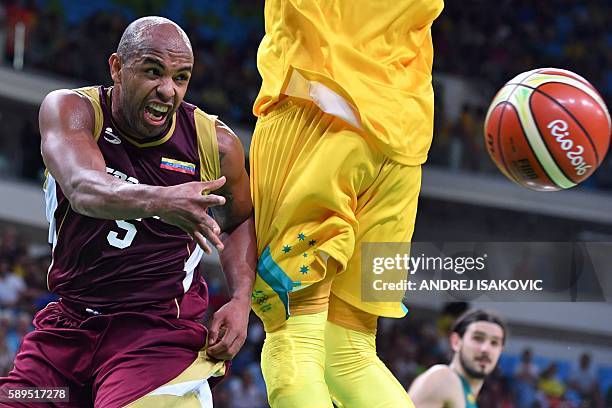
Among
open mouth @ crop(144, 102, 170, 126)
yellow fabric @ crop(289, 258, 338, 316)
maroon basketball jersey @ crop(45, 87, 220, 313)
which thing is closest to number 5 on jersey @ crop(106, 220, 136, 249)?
maroon basketball jersey @ crop(45, 87, 220, 313)

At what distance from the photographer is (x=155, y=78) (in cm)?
273

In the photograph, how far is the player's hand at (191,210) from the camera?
234cm

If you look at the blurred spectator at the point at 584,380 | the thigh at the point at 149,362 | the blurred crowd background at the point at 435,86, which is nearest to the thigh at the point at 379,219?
the thigh at the point at 149,362

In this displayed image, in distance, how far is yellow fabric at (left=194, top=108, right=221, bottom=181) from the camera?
293 centimetres

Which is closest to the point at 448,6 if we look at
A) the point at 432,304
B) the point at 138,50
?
the point at 432,304

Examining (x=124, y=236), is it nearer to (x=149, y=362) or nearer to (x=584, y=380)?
(x=149, y=362)

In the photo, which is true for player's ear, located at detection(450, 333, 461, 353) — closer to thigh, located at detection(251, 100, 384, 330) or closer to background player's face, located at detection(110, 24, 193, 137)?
thigh, located at detection(251, 100, 384, 330)

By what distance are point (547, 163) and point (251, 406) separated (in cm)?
586

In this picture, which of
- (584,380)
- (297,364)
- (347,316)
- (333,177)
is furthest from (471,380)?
(584,380)

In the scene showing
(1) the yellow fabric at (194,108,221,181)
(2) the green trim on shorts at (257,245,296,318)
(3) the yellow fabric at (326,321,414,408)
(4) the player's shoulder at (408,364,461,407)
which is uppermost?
(1) the yellow fabric at (194,108,221,181)

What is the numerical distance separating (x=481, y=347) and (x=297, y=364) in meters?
1.94

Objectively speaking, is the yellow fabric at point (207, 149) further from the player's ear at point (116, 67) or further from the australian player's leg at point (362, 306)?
the australian player's leg at point (362, 306)

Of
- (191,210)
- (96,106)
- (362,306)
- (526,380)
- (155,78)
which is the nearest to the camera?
(191,210)

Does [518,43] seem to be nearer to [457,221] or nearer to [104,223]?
[457,221]
